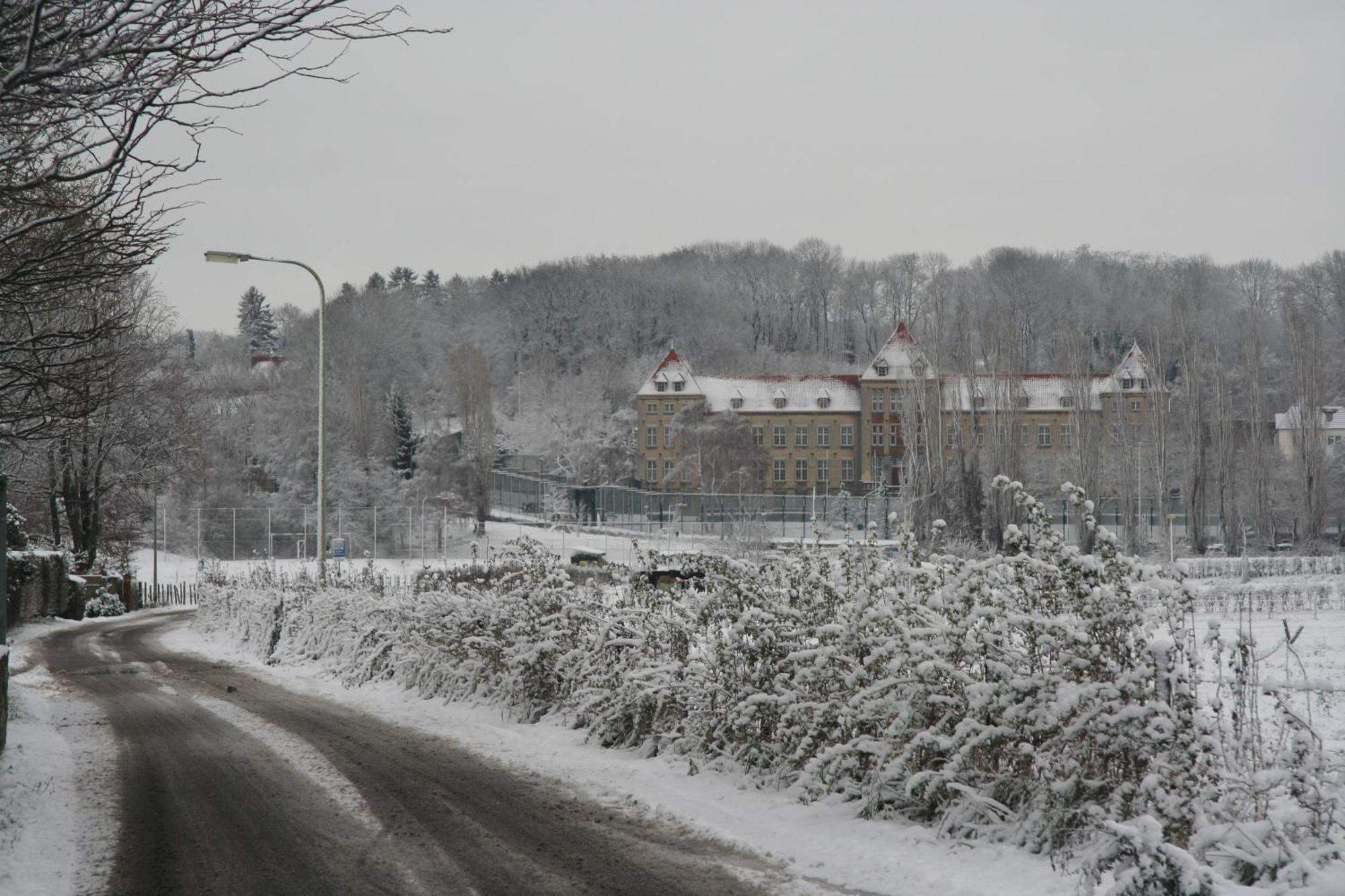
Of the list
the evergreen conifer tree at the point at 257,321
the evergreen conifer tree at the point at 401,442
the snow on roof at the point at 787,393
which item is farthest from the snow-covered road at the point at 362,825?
the evergreen conifer tree at the point at 257,321

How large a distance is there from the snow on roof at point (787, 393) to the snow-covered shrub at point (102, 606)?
54.9 m

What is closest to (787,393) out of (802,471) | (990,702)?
(802,471)

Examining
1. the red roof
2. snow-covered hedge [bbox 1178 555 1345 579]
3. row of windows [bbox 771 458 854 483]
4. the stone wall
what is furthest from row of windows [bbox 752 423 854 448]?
the stone wall

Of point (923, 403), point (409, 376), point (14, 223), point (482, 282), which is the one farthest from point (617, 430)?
point (14, 223)

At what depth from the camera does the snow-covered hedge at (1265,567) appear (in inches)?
1762

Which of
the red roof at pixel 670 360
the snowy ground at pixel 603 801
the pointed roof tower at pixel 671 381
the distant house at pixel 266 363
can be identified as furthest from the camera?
the distant house at pixel 266 363

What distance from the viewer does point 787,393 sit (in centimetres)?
8900

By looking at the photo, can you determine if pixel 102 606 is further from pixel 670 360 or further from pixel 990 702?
pixel 670 360

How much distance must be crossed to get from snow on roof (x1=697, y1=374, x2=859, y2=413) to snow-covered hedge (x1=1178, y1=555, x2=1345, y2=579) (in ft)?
136

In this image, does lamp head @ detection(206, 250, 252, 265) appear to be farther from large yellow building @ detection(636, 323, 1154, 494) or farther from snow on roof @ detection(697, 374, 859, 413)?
snow on roof @ detection(697, 374, 859, 413)

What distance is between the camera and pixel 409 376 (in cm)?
10119

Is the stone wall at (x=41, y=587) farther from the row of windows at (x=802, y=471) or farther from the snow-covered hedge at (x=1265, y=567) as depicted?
the row of windows at (x=802, y=471)

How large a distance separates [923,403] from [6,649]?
179ft

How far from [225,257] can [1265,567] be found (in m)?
41.2
